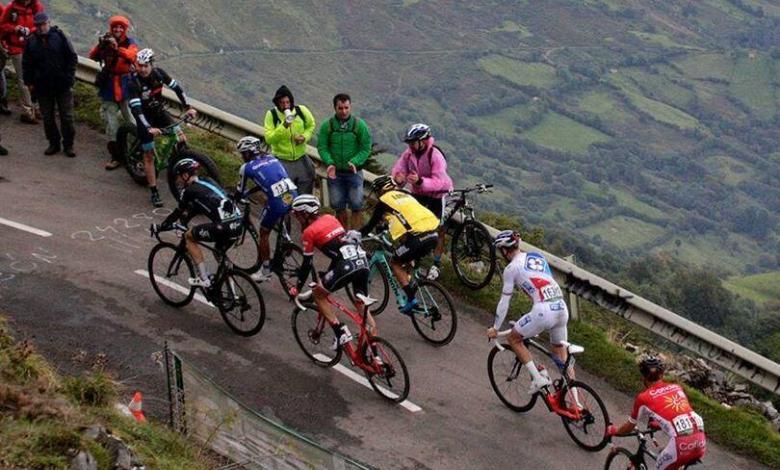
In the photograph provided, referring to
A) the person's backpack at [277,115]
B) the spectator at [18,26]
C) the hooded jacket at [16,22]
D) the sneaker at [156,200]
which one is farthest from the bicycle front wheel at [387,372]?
the hooded jacket at [16,22]

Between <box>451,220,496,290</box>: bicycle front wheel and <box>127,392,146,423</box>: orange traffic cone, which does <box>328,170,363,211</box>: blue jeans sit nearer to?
<box>451,220,496,290</box>: bicycle front wheel

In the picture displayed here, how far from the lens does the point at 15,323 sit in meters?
11.6

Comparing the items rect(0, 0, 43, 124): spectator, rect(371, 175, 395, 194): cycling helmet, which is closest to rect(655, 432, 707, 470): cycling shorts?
rect(371, 175, 395, 194): cycling helmet

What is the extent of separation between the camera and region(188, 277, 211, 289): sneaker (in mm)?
12008

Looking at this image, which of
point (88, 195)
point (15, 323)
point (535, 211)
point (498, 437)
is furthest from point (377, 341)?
point (535, 211)

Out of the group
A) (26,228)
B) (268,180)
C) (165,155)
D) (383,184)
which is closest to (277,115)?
(268,180)

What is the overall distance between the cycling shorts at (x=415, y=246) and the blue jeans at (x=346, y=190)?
202 centimetres

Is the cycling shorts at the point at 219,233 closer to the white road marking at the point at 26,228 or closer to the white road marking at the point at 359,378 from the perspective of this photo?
the white road marking at the point at 359,378

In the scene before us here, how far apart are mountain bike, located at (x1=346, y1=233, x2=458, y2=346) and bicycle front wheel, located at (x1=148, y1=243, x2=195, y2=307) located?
2414mm

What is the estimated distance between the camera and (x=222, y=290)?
1196 centimetres

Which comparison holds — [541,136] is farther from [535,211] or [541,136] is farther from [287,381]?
[287,381]

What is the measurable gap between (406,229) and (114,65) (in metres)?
6.13

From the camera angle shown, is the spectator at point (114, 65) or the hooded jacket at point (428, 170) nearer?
the hooded jacket at point (428, 170)

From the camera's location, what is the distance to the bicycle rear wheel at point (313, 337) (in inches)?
460
